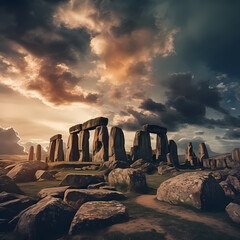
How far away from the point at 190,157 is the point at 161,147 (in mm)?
4110

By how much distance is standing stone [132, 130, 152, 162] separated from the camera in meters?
19.3

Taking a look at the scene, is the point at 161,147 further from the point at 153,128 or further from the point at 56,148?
the point at 56,148

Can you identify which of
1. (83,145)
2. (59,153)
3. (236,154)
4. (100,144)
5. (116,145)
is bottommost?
(236,154)

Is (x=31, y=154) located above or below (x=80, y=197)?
above

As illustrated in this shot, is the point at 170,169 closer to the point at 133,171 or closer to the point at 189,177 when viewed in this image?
the point at 133,171

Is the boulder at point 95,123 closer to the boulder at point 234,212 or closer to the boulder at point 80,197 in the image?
the boulder at point 80,197

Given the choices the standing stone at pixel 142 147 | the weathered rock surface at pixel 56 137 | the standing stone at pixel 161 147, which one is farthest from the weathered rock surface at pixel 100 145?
the standing stone at pixel 161 147

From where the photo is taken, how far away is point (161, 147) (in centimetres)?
2305

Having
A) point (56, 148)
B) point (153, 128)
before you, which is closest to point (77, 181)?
point (153, 128)

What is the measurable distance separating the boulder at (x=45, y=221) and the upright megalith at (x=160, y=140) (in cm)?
1918

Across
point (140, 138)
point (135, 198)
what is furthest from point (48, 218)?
point (140, 138)

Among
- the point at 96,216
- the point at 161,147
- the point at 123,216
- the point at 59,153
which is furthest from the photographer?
the point at 161,147

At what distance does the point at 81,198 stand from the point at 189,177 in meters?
2.57

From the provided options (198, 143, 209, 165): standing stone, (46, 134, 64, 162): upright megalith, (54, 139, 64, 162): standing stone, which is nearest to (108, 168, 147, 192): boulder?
(54, 139, 64, 162): standing stone
